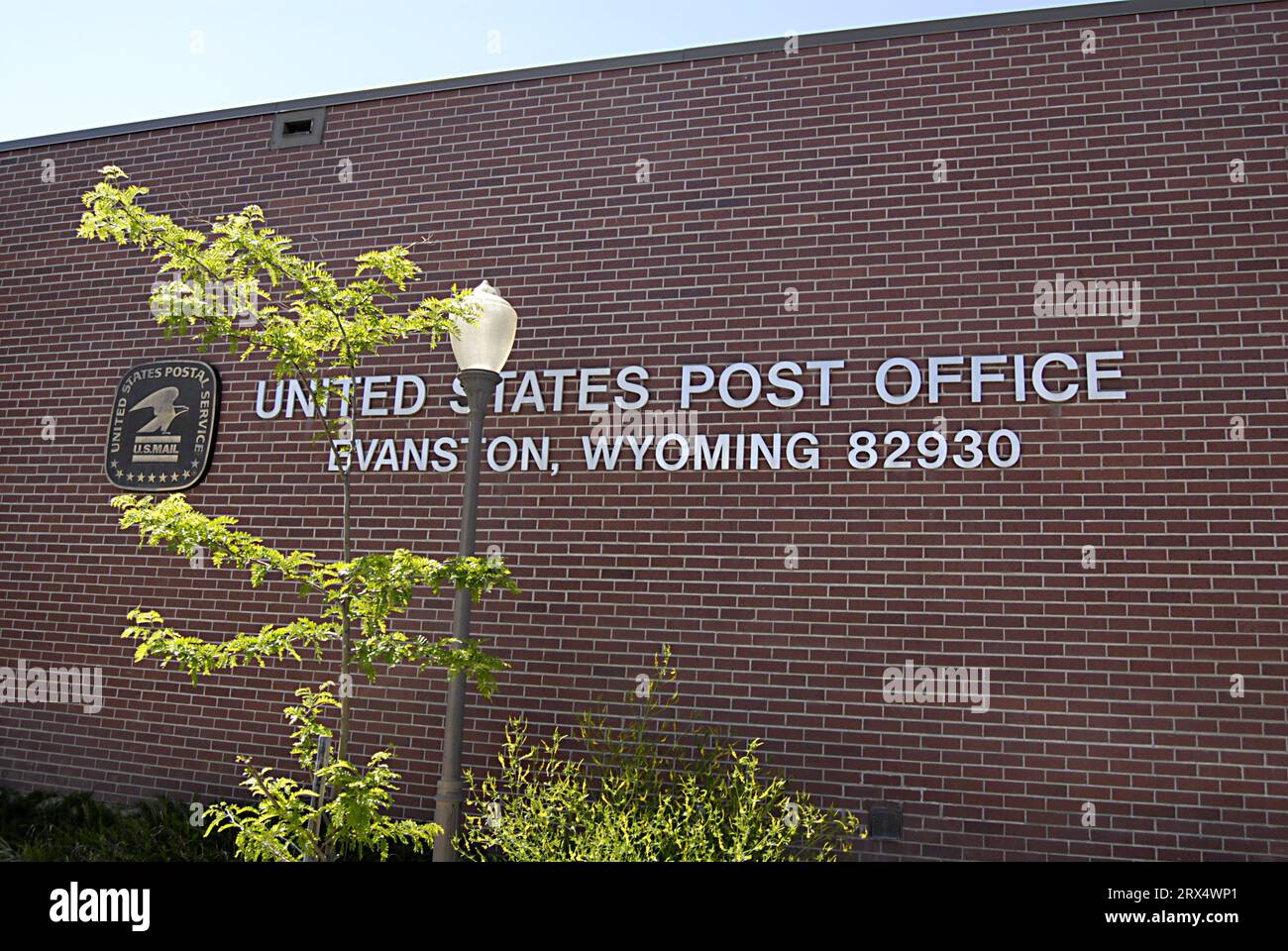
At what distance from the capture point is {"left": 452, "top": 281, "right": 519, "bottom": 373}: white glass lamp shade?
543cm

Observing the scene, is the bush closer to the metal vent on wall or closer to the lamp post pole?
the lamp post pole

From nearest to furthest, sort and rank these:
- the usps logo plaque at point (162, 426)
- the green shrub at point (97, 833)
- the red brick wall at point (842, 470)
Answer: the red brick wall at point (842, 470)
the green shrub at point (97, 833)
the usps logo plaque at point (162, 426)

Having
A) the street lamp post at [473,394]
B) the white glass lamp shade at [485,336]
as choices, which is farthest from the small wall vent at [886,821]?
the white glass lamp shade at [485,336]

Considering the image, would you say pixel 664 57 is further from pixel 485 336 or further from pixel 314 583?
pixel 314 583

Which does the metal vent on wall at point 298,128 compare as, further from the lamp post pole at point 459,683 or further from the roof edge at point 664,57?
the lamp post pole at point 459,683

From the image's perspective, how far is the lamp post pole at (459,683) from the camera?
507cm

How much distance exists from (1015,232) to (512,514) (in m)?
3.94

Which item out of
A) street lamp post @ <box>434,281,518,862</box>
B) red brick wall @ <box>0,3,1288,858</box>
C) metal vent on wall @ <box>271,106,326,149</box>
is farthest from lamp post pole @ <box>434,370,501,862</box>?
metal vent on wall @ <box>271,106,326,149</box>

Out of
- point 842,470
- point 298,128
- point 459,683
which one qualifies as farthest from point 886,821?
point 298,128

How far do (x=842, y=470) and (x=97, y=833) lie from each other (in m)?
5.53

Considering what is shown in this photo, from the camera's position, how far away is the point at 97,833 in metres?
6.72

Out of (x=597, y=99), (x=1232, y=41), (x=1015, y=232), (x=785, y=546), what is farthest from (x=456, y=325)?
(x=1232, y=41)

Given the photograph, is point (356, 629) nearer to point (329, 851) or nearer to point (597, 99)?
point (329, 851)

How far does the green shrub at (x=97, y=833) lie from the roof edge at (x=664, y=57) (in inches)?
222
